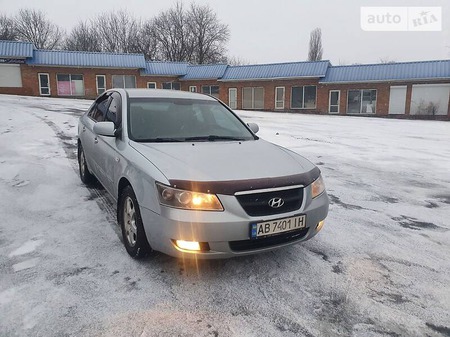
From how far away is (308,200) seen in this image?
297 centimetres

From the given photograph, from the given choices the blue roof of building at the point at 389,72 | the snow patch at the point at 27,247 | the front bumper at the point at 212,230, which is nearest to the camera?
the front bumper at the point at 212,230

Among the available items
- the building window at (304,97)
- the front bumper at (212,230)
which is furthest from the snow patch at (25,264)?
the building window at (304,97)

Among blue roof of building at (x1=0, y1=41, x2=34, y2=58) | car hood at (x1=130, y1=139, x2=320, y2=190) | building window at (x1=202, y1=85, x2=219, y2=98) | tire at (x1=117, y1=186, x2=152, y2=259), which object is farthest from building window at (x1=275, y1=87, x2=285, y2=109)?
tire at (x1=117, y1=186, x2=152, y2=259)

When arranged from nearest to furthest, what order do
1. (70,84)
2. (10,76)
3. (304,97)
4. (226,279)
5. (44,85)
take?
(226,279) → (10,76) → (304,97) → (44,85) → (70,84)

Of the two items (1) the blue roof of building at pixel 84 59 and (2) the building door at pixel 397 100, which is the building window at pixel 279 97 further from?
(1) the blue roof of building at pixel 84 59

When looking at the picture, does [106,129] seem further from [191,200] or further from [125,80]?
[125,80]

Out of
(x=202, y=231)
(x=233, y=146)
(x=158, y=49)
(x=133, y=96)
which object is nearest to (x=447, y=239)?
(x=233, y=146)

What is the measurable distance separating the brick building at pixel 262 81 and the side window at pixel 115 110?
1031 inches

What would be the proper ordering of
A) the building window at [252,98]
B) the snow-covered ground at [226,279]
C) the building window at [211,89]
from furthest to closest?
the building window at [211,89] → the building window at [252,98] → the snow-covered ground at [226,279]

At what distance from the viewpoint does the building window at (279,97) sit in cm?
3038

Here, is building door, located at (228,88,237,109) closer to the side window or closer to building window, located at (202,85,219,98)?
building window, located at (202,85,219,98)

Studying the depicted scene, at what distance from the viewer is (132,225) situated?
127 inches

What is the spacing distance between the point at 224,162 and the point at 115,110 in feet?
6.29

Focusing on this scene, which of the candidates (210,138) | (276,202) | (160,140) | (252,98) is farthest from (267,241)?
(252,98)
